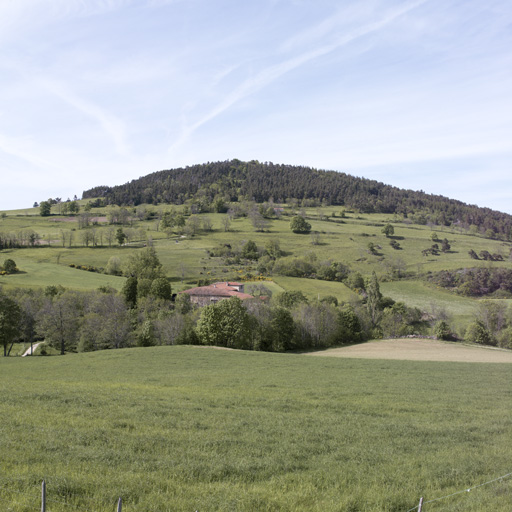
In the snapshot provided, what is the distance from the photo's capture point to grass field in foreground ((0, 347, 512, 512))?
8445 millimetres

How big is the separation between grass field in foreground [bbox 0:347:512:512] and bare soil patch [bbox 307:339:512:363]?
31.2 meters

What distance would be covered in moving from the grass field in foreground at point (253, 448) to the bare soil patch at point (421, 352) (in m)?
31.2

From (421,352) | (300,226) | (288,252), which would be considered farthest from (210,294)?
(300,226)

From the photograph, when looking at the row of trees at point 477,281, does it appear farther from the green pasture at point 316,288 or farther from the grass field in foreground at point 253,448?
the grass field in foreground at point 253,448

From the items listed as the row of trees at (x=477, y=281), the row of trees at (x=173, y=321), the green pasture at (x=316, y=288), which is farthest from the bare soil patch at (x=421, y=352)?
the row of trees at (x=477, y=281)

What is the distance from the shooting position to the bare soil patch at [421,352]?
5384 centimetres

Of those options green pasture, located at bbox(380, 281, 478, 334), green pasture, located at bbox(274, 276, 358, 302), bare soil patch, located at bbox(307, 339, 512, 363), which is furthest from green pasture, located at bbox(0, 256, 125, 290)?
green pasture, located at bbox(380, 281, 478, 334)

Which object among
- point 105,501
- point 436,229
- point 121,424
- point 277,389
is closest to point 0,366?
point 277,389

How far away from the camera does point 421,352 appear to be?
197 feet

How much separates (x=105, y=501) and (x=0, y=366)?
1585 inches

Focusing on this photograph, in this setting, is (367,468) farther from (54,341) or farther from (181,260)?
(181,260)

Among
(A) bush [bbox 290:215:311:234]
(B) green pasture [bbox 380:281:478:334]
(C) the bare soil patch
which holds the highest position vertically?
(A) bush [bbox 290:215:311:234]

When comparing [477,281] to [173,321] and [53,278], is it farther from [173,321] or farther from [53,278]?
[53,278]

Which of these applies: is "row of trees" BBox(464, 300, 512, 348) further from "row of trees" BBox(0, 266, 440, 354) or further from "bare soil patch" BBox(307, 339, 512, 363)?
"row of trees" BBox(0, 266, 440, 354)
